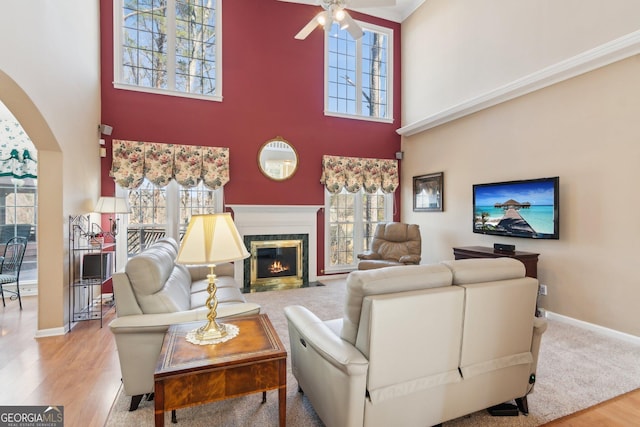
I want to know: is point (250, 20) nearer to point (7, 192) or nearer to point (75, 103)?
point (75, 103)

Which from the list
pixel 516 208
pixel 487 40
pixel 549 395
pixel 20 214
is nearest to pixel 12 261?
pixel 20 214

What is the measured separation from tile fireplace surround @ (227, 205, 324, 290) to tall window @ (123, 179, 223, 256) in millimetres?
477

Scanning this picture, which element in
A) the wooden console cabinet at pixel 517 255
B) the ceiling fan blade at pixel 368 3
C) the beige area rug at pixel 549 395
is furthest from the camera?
the wooden console cabinet at pixel 517 255

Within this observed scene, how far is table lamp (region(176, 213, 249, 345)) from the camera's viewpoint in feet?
5.60

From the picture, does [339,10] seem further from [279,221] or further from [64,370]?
[64,370]

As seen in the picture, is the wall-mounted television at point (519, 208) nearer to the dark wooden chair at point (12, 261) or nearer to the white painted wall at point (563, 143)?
the white painted wall at point (563, 143)

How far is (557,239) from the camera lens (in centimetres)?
367

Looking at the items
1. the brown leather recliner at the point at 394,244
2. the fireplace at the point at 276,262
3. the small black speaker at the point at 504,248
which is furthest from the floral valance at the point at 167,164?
the small black speaker at the point at 504,248

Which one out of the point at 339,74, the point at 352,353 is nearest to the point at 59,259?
the point at 352,353

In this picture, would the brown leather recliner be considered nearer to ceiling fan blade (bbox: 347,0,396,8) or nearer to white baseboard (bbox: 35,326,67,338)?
ceiling fan blade (bbox: 347,0,396,8)

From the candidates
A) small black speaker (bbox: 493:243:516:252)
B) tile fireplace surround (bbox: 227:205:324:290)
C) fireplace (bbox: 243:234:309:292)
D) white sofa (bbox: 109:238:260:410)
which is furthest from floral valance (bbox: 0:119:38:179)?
small black speaker (bbox: 493:243:516:252)

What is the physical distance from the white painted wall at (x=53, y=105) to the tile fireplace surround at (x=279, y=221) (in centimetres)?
212

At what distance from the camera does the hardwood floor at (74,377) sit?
6.55 feet

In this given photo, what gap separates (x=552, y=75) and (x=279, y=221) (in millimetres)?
4289
